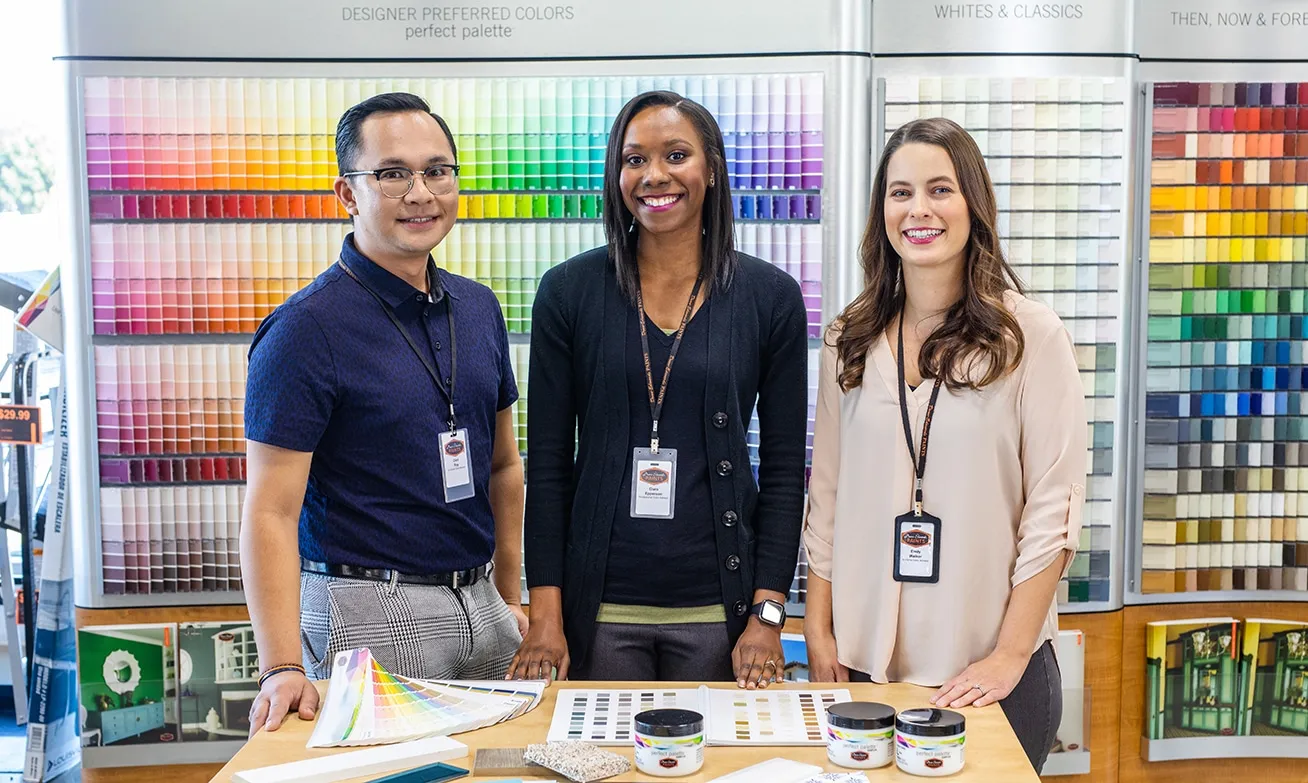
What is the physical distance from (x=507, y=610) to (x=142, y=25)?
7.95ft

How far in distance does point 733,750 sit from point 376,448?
90 cm

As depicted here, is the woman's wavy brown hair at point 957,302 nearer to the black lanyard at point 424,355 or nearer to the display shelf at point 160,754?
the black lanyard at point 424,355

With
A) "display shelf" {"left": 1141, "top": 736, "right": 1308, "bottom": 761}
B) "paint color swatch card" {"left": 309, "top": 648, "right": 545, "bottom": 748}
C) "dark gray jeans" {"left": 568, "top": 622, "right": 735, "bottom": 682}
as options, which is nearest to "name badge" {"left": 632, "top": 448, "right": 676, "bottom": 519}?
"dark gray jeans" {"left": 568, "top": 622, "right": 735, "bottom": 682}

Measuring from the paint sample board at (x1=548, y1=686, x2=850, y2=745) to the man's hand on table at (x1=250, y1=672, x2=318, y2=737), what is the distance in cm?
43

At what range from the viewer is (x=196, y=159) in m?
3.79

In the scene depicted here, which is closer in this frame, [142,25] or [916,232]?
[916,232]

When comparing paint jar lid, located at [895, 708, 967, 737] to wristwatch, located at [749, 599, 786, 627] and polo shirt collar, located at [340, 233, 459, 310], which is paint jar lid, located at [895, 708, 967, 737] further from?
polo shirt collar, located at [340, 233, 459, 310]

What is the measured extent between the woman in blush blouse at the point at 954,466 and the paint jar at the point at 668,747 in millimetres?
554

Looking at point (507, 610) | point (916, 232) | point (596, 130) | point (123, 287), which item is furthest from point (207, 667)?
point (916, 232)

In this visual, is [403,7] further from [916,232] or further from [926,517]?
[926,517]

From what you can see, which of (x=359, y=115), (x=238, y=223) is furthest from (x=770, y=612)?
(x=238, y=223)

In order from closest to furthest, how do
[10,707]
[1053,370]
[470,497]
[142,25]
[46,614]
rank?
[1053,370] → [470,497] → [142,25] → [46,614] → [10,707]

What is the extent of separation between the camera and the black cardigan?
2434 millimetres

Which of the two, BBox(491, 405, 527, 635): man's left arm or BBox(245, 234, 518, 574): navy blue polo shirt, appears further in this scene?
BBox(491, 405, 527, 635): man's left arm
